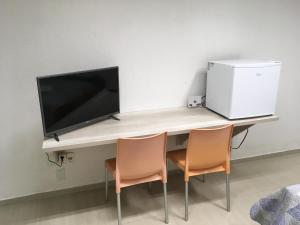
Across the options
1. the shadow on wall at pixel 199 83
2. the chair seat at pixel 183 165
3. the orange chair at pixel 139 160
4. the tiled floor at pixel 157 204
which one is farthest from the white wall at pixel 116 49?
the orange chair at pixel 139 160

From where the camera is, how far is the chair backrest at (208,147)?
2.16 m

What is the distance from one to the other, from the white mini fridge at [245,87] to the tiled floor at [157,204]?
80 cm

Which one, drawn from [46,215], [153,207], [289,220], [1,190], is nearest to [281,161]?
[153,207]

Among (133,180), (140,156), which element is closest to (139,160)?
(140,156)

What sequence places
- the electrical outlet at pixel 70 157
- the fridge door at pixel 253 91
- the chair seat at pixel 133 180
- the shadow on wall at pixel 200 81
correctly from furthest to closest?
the shadow on wall at pixel 200 81
the electrical outlet at pixel 70 157
the fridge door at pixel 253 91
the chair seat at pixel 133 180

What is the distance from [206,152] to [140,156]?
55 centimetres

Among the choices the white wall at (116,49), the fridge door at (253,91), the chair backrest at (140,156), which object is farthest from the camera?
the fridge door at (253,91)

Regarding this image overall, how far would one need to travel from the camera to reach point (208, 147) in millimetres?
2211

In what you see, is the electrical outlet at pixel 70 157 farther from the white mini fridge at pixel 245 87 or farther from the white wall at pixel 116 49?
the white mini fridge at pixel 245 87

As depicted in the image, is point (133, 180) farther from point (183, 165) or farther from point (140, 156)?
point (183, 165)

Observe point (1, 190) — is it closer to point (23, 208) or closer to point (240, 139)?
point (23, 208)

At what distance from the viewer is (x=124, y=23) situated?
8.11 feet

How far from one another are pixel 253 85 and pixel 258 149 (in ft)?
4.13

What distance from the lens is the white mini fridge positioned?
2377 millimetres
